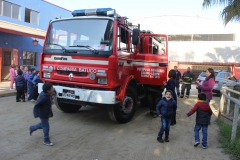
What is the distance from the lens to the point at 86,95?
5008 mm

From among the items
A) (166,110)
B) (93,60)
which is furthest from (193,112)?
(93,60)

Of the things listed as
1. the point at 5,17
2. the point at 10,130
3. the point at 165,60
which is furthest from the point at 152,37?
the point at 5,17

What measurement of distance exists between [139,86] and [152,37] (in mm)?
1775

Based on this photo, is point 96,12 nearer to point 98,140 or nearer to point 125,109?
point 125,109

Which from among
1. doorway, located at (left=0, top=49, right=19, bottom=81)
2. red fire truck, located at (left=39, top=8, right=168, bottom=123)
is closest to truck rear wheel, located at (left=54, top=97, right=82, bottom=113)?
red fire truck, located at (left=39, top=8, right=168, bottom=123)

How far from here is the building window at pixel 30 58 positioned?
53.7ft

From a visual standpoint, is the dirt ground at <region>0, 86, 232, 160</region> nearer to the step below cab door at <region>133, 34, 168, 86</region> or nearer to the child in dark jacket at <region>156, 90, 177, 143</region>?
the child in dark jacket at <region>156, 90, 177, 143</region>

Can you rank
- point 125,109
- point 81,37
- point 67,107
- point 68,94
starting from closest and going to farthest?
point 68,94 < point 81,37 < point 125,109 < point 67,107

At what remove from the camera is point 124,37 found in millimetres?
5633

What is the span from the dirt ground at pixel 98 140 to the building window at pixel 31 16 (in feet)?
42.0

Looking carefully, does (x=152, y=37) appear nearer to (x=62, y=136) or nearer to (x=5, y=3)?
(x=62, y=136)

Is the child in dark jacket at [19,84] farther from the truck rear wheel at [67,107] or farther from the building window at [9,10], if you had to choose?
the building window at [9,10]

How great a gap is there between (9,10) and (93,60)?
13613 mm

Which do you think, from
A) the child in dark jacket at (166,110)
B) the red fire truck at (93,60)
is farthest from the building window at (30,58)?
the child in dark jacket at (166,110)
